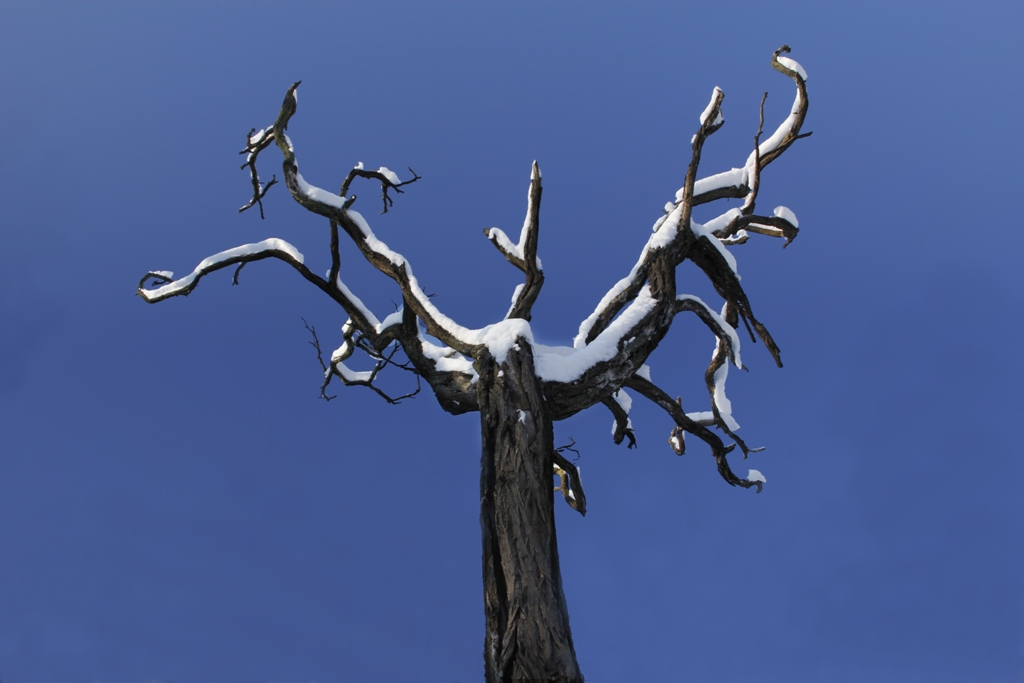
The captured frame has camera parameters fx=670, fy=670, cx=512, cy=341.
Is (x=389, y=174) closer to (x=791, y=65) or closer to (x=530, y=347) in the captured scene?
(x=530, y=347)

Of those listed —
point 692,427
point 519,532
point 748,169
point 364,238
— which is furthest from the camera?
point 692,427

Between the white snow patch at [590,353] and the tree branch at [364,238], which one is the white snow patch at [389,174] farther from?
the white snow patch at [590,353]

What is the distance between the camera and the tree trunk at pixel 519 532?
4.25 m

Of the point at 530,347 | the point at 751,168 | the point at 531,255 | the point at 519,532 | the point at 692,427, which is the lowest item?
the point at 519,532

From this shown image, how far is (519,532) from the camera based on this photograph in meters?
4.72

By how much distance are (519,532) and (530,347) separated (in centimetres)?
156

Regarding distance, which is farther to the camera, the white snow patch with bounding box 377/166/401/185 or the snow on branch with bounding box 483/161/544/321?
the white snow patch with bounding box 377/166/401/185

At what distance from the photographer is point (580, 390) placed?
18.7ft

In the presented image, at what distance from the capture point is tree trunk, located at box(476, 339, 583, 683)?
4254 mm

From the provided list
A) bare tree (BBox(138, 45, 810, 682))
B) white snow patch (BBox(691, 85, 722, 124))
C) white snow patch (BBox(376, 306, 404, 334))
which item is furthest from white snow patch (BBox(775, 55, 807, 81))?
white snow patch (BBox(376, 306, 404, 334))

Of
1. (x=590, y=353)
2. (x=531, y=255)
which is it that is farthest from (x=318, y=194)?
(x=590, y=353)

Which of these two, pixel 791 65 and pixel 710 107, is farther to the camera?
pixel 791 65

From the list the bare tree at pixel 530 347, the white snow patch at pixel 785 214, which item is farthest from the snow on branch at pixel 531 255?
the white snow patch at pixel 785 214

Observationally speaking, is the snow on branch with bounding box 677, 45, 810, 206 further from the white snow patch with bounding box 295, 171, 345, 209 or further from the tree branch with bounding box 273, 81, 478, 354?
the white snow patch with bounding box 295, 171, 345, 209
